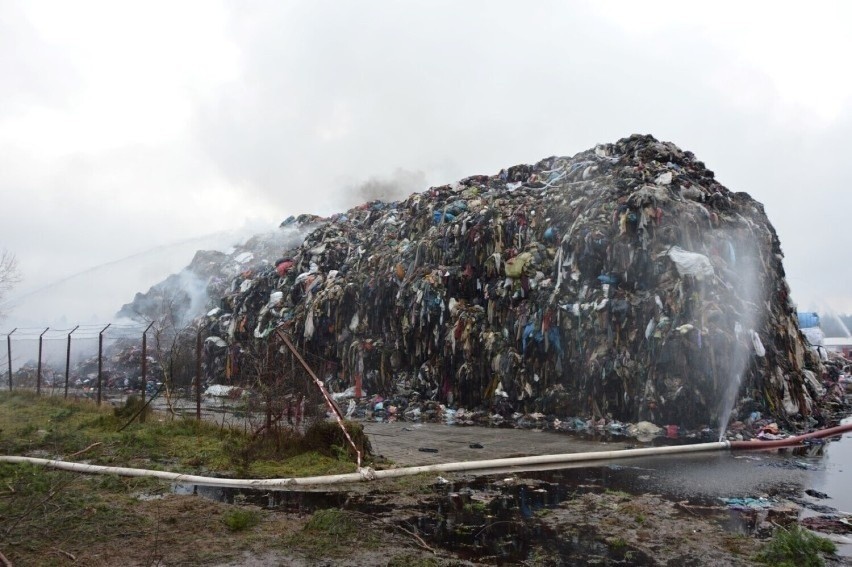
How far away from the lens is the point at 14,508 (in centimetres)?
507

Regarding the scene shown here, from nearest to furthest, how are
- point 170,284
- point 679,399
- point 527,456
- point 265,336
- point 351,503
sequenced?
point 351,503 → point 527,456 → point 679,399 → point 265,336 → point 170,284

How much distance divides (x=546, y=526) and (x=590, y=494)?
1364 millimetres

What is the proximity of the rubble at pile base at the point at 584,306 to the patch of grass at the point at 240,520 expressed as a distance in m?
8.40

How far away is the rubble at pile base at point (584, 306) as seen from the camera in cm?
1159

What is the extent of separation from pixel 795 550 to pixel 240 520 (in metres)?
4.51

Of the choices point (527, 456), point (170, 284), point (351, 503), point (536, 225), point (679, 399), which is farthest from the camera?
point (170, 284)

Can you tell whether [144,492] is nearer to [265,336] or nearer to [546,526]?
[546,526]

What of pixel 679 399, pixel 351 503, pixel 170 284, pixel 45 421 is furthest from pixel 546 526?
pixel 170 284

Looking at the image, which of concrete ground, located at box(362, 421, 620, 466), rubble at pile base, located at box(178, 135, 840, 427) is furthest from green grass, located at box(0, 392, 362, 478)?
rubble at pile base, located at box(178, 135, 840, 427)

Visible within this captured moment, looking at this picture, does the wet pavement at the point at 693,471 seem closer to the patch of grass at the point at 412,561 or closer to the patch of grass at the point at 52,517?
the patch of grass at the point at 412,561

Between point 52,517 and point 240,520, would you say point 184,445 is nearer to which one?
point 52,517

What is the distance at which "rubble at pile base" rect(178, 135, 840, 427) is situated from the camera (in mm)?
11594

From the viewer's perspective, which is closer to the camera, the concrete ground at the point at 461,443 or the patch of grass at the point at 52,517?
the patch of grass at the point at 52,517

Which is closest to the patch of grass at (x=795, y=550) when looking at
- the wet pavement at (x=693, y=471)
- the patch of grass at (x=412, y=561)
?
the wet pavement at (x=693, y=471)
